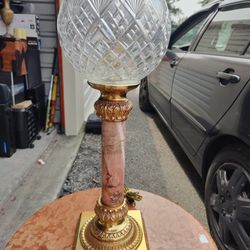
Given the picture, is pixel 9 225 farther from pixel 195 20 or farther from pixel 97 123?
pixel 195 20

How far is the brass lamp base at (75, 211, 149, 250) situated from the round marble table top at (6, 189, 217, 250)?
0.15 feet

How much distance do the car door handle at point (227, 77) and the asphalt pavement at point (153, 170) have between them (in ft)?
3.02

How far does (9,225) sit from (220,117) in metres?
1.34

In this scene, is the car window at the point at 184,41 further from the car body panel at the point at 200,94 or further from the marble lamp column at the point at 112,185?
the marble lamp column at the point at 112,185

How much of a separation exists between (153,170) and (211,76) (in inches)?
43.0

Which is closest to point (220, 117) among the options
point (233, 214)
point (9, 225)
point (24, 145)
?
point (233, 214)

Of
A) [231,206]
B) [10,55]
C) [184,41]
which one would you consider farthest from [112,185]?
[184,41]

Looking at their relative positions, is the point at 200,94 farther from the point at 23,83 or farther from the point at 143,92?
the point at 143,92

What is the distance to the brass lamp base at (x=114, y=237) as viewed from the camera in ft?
2.40

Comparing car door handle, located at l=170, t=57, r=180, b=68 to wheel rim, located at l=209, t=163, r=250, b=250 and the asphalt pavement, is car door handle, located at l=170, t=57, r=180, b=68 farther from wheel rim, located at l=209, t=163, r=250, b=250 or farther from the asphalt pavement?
wheel rim, located at l=209, t=163, r=250, b=250

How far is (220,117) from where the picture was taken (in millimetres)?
1540

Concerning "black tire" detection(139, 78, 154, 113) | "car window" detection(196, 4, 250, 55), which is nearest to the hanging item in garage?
"car window" detection(196, 4, 250, 55)

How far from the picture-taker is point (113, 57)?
552mm

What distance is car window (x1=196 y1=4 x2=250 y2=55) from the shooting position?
1671 mm
